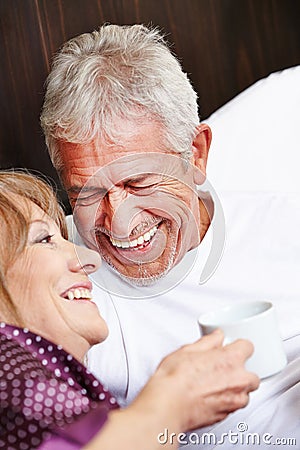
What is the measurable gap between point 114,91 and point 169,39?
73cm

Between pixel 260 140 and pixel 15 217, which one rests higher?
pixel 15 217

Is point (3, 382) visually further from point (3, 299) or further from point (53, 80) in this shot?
point (53, 80)

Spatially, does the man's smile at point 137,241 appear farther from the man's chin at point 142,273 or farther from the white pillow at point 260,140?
the white pillow at point 260,140

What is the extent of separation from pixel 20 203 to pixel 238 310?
363mm

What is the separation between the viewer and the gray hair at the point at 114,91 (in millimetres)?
1503

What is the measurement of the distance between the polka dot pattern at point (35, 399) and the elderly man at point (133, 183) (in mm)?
502

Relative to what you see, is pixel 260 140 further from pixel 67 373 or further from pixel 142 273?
pixel 67 373

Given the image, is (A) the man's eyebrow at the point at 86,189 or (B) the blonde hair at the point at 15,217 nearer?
(B) the blonde hair at the point at 15,217

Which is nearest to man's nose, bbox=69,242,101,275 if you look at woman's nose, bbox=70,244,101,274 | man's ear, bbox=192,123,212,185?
woman's nose, bbox=70,244,101,274

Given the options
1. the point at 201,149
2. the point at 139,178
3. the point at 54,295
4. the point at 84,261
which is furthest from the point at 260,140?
the point at 54,295

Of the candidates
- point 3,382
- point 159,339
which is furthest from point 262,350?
point 159,339

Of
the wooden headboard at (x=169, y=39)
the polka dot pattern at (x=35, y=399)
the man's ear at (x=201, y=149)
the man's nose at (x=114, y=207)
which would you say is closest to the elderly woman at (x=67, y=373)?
the polka dot pattern at (x=35, y=399)

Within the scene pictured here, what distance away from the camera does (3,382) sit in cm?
98

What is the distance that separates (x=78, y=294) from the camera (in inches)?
48.6
